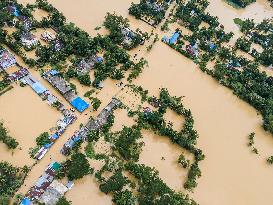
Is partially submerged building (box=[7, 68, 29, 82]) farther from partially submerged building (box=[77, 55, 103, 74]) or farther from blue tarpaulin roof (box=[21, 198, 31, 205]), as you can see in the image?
blue tarpaulin roof (box=[21, 198, 31, 205])

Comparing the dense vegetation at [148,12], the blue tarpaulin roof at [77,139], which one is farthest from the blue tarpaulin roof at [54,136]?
the dense vegetation at [148,12]

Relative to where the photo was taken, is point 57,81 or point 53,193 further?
point 57,81

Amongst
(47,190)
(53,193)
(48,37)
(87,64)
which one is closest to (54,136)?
(47,190)

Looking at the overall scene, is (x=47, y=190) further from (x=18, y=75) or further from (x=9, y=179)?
(x=18, y=75)

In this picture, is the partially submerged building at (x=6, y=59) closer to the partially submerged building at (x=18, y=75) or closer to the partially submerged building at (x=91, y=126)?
the partially submerged building at (x=18, y=75)

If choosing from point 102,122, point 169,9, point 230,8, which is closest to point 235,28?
point 230,8
